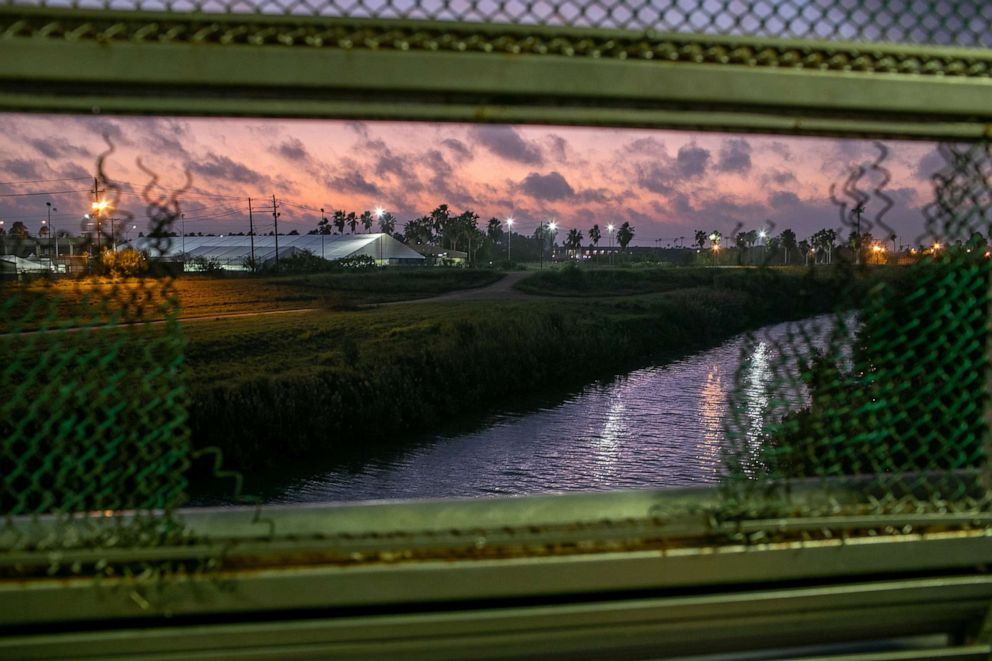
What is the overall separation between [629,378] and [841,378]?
26562 millimetres

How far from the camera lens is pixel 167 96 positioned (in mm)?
2049

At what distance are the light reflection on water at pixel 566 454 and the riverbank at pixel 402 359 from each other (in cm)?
146

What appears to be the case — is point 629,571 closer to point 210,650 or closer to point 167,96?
point 210,650

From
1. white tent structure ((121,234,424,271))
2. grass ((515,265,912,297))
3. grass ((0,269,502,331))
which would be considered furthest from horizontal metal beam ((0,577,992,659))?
white tent structure ((121,234,424,271))

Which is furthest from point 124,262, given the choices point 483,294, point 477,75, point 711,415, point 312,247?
point 312,247

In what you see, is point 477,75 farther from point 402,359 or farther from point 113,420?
point 402,359

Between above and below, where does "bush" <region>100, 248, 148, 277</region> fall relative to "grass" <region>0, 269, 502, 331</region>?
above

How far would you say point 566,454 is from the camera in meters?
21.8

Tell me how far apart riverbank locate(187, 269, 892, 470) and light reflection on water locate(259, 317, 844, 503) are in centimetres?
146

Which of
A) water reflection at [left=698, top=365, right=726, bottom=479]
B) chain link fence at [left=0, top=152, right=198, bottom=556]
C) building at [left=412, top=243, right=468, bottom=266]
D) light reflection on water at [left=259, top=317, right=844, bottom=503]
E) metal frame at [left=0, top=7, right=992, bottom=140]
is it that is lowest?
light reflection on water at [left=259, top=317, right=844, bottom=503]

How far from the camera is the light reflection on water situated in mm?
18906

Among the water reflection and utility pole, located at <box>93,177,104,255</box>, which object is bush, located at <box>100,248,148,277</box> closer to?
utility pole, located at <box>93,177,104,255</box>

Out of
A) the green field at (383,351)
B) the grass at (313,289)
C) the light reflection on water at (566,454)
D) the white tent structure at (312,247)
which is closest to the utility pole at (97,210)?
the green field at (383,351)

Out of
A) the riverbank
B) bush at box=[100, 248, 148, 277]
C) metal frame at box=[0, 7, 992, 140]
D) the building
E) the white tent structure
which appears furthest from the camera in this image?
the building
